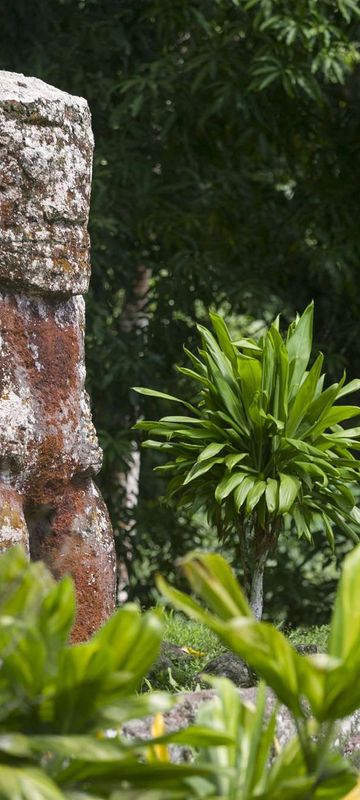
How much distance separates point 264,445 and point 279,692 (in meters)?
1.93

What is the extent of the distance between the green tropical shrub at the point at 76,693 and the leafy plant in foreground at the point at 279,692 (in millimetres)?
111

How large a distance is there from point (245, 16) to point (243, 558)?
3830mm

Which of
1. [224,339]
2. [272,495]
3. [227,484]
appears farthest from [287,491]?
[224,339]

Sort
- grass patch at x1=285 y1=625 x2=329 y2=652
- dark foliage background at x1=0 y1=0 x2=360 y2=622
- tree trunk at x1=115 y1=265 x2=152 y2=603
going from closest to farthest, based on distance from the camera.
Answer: grass patch at x1=285 y1=625 x2=329 y2=652, dark foliage background at x1=0 y1=0 x2=360 y2=622, tree trunk at x1=115 y1=265 x2=152 y2=603

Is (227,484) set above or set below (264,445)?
below

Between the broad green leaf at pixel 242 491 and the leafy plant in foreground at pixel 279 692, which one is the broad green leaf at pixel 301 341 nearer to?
the broad green leaf at pixel 242 491

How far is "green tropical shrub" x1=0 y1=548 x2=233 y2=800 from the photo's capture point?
2.04 m

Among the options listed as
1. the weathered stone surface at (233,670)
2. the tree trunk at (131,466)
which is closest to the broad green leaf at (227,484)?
the weathered stone surface at (233,670)

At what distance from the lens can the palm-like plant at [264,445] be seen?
397 centimetres

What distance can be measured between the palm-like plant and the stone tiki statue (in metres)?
0.35

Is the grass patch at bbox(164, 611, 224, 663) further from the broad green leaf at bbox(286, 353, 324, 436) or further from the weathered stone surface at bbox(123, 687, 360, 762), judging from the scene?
the weathered stone surface at bbox(123, 687, 360, 762)

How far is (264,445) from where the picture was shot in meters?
4.08

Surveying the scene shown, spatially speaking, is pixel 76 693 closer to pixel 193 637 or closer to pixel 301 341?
pixel 301 341

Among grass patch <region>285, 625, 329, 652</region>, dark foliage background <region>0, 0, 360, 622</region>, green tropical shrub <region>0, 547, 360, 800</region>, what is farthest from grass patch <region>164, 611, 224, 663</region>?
green tropical shrub <region>0, 547, 360, 800</region>
